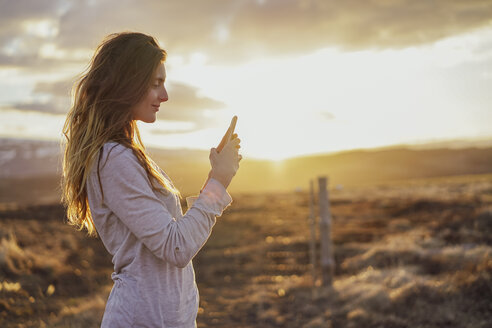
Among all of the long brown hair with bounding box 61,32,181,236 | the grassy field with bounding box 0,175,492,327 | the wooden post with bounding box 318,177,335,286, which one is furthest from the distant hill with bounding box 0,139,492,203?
the long brown hair with bounding box 61,32,181,236

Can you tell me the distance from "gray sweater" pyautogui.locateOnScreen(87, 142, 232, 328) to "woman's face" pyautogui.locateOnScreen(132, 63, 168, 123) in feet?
0.63

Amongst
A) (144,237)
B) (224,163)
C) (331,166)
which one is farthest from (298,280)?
(331,166)

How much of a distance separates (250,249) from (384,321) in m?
9.62

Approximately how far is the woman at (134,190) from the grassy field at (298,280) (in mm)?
4763

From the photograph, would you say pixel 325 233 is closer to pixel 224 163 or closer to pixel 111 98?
pixel 224 163

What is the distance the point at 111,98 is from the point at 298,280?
917cm

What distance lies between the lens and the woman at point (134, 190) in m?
1.51

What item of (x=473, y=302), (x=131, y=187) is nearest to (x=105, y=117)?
(x=131, y=187)

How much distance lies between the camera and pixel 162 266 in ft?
5.21

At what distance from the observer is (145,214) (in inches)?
58.5

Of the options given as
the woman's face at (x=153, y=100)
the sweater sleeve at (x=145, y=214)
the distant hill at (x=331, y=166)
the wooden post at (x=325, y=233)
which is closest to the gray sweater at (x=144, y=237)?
the sweater sleeve at (x=145, y=214)

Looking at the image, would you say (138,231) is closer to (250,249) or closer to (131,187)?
(131,187)

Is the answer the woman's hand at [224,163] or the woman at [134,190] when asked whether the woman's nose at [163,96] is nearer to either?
the woman at [134,190]

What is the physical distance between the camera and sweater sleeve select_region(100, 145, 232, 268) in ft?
4.87
